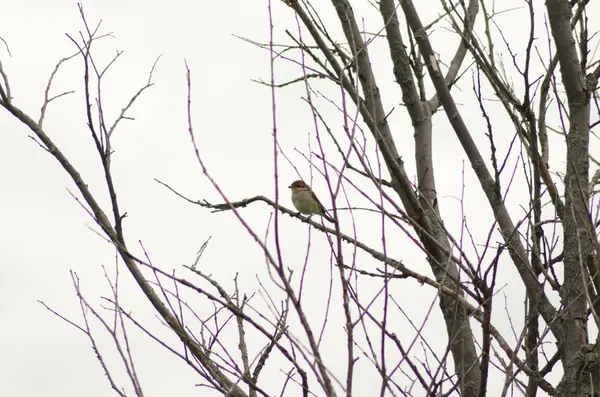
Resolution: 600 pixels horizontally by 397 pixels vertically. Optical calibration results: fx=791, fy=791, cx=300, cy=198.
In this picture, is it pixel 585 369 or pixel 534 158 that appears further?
pixel 534 158

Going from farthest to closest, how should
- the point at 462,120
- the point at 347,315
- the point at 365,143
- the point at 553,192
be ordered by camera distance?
the point at 462,120, the point at 553,192, the point at 365,143, the point at 347,315

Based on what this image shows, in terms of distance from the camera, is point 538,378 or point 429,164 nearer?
point 538,378

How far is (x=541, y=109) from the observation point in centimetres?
355

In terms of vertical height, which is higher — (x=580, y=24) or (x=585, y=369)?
(x=580, y=24)

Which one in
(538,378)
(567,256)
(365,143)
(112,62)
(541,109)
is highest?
(112,62)

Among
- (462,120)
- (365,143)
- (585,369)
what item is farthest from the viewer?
(462,120)

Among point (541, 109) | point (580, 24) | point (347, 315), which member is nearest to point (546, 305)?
point (541, 109)

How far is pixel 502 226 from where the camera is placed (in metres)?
3.78

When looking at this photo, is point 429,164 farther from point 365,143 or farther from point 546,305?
point 365,143

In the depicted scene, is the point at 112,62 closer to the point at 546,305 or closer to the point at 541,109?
the point at 541,109

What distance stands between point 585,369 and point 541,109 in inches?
45.4

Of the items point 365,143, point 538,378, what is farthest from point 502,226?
point 365,143

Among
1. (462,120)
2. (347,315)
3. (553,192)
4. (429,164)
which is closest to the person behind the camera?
(347,315)

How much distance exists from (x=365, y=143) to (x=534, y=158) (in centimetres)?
123
